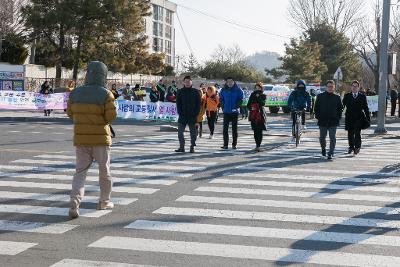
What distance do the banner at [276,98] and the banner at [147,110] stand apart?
506 inches

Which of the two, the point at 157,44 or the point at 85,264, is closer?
the point at 85,264

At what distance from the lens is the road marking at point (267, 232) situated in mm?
6891

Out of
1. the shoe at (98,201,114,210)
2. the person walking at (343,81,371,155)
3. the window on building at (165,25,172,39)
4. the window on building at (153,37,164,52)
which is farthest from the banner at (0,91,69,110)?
the window on building at (165,25,172,39)

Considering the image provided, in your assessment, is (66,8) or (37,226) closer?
(37,226)

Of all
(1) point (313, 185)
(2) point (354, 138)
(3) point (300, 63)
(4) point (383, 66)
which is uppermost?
(3) point (300, 63)

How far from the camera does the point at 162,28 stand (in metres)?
96.2

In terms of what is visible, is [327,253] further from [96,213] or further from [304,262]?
[96,213]

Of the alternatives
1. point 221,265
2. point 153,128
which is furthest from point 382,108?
point 221,265

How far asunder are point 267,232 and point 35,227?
258 centimetres

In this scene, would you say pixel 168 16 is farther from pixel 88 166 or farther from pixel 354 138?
pixel 88 166

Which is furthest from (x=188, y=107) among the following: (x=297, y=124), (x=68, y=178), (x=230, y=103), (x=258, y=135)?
(x=68, y=178)

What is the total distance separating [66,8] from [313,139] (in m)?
24.5

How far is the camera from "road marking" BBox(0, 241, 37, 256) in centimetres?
618

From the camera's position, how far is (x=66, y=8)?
40250 mm
